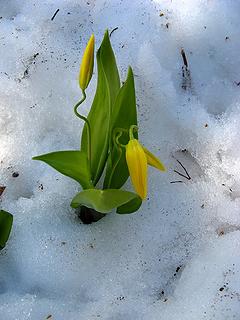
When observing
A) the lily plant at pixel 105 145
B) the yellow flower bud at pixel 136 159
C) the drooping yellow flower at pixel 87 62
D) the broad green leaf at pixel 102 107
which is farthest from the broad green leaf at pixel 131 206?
the drooping yellow flower at pixel 87 62

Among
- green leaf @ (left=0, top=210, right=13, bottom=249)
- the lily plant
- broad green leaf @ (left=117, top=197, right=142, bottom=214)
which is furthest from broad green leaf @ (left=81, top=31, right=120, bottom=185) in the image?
green leaf @ (left=0, top=210, right=13, bottom=249)

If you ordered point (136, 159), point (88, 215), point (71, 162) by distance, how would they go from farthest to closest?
point (88, 215) < point (71, 162) < point (136, 159)

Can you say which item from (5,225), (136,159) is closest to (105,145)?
(136,159)

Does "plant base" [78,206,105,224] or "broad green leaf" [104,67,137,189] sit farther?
"plant base" [78,206,105,224]

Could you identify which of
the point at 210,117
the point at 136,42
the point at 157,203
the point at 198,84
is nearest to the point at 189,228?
the point at 157,203

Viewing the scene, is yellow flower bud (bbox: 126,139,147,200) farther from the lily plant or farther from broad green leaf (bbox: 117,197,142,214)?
broad green leaf (bbox: 117,197,142,214)

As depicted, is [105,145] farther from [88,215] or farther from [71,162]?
[88,215]

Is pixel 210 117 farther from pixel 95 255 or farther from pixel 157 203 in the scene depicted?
pixel 95 255
